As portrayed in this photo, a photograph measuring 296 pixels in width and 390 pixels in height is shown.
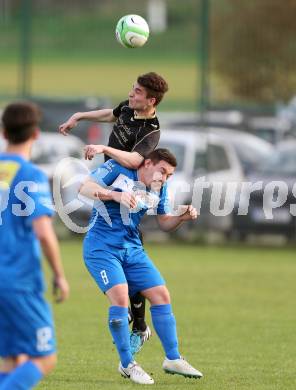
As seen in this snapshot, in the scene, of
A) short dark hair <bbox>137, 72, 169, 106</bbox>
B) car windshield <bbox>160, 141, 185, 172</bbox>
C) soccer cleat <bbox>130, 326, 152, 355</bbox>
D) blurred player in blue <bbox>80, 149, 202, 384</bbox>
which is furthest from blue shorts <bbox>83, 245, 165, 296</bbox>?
car windshield <bbox>160, 141, 185, 172</bbox>

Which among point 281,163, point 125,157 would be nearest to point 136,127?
point 125,157

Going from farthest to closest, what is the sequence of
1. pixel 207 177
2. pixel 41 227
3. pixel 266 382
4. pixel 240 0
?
1. pixel 240 0
2. pixel 207 177
3. pixel 266 382
4. pixel 41 227

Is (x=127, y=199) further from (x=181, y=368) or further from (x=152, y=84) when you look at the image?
(x=181, y=368)

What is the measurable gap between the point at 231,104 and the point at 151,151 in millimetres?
13873

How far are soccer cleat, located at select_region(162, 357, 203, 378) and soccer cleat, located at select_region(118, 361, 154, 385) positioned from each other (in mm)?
170

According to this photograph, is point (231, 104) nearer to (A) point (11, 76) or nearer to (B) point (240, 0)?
(B) point (240, 0)

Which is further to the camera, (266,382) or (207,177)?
(207,177)

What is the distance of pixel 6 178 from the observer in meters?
6.31

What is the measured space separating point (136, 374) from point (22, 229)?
2.45 m

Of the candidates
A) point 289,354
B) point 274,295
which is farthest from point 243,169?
point 289,354

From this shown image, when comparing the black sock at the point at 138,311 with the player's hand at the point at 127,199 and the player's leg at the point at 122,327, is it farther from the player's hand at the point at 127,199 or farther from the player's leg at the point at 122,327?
the player's hand at the point at 127,199

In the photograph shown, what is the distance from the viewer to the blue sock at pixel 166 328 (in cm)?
861

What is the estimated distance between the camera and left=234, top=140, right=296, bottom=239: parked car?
20641 millimetres

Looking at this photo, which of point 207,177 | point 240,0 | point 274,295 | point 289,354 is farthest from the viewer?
point 240,0
